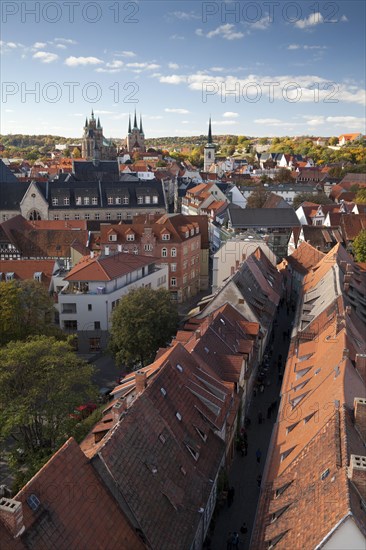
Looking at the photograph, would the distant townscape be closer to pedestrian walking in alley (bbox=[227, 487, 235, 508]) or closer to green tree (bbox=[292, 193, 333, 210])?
pedestrian walking in alley (bbox=[227, 487, 235, 508])

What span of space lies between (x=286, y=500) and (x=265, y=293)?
88.0 ft

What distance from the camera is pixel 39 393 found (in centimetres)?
2497

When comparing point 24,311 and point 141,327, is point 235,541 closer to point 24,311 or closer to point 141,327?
point 141,327

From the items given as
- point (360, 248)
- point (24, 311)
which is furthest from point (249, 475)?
point (360, 248)

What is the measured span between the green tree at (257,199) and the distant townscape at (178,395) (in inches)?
1306

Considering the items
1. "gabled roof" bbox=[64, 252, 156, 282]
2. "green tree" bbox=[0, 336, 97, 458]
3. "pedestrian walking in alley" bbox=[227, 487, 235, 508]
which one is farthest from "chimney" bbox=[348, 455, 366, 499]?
"gabled roof" bbox=[64, 252, 156, 282]

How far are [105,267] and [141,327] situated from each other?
1135 cm

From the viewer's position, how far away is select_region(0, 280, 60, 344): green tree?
35781 mm

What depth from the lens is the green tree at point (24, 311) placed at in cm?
3578

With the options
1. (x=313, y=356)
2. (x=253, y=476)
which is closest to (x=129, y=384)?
(x=253, y=476)

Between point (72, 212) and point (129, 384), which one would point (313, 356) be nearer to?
point (129, 384)

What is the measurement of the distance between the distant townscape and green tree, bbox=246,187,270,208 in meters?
33.2

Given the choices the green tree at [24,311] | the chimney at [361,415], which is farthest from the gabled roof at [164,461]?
the green tree at [24,311]

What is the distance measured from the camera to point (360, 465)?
1597cm
